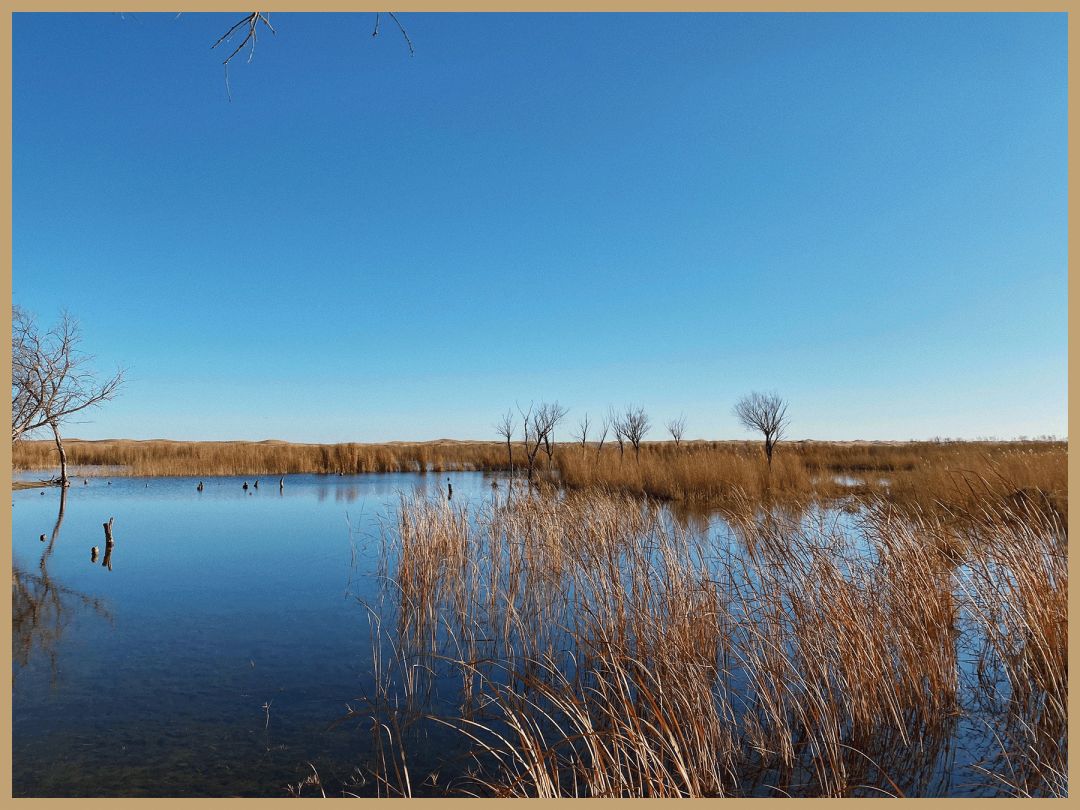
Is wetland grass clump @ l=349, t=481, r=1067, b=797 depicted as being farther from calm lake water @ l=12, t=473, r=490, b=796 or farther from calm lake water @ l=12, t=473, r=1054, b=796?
calm lake water @ l=12, t=473, r=490, b=796

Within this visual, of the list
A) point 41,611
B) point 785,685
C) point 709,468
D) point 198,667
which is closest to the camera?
point 785,685

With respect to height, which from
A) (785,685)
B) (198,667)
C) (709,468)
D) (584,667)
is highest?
(709,468)

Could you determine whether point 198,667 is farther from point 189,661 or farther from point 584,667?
point 584,667

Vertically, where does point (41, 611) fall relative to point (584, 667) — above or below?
below

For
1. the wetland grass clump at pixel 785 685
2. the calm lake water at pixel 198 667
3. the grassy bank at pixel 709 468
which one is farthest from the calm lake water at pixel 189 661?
the grassy bank at pixel 709 468

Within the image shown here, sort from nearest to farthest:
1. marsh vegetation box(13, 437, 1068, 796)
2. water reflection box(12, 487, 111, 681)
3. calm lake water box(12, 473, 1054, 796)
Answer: marsh vegetation box(13, 437, 1068, 796)
calm lake water box(12, 473, 1054, 796)
water reflection box(12, 487, 111, 681)

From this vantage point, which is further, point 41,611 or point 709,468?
point 709,468

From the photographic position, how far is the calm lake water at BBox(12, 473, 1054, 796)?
369cm

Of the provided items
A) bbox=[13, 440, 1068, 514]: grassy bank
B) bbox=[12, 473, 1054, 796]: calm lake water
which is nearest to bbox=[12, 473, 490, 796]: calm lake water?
bbox=[12, 473, 1054, 796]: calm lake water

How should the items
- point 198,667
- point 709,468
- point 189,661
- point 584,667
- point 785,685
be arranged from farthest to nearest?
point 709,468
point 189,661
point 198,667
point 584,667
point 785,685

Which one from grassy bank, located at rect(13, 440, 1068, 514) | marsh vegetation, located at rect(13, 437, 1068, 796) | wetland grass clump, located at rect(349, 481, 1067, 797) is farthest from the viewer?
grassy bank, located at rect(13, 440, 1068, 514)

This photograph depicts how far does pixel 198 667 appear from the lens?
5.43 metres

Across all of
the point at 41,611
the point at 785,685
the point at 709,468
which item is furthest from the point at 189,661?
the point at 709,468

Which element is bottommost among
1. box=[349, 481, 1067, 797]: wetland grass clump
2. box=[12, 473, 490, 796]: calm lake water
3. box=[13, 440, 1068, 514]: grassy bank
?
box=[12, 473, 490, 796]: calm lake water
